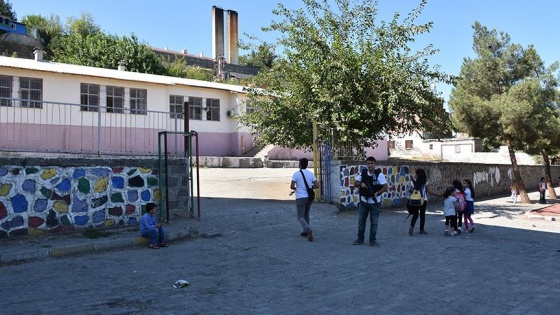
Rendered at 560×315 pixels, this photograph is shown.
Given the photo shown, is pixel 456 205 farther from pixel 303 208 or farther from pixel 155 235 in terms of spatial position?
pixel 155 235

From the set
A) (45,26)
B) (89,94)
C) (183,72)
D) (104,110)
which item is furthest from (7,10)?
(104,110)

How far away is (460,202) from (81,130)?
8.72 meters

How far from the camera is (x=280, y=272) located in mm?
6262

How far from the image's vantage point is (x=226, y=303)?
15.7ft

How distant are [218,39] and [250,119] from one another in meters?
43.0

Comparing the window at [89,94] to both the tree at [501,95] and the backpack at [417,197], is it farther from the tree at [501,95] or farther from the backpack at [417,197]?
the backpack at [417,197]

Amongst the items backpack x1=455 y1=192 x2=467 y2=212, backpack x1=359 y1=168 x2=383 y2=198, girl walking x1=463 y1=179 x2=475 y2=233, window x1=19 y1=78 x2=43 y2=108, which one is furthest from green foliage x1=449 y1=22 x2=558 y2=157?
window x1=19 y1=78 x2=43 y2=108

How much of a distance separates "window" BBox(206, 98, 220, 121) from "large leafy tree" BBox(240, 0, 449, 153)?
1197cm

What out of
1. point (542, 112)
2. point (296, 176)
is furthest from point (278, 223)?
point (542, 112)

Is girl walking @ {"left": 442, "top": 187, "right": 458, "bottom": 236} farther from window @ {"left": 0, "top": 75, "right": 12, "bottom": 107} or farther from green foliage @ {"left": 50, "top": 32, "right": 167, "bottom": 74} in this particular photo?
green foliage @ {"left": 50, "top": 32, "right": 167, "bottom": 74}

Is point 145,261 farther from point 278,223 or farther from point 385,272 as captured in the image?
point 278,223

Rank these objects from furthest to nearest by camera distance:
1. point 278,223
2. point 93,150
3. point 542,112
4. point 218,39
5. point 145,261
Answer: point 218,39 < point 542,112 < point 278,223 < point 93,150 < point 145,261

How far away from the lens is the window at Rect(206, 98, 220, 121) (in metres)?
27.3

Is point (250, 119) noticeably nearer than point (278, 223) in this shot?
No
